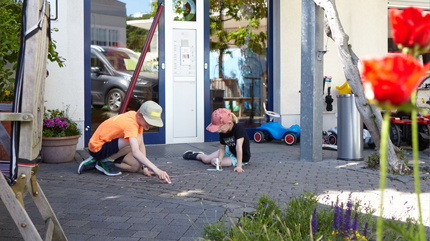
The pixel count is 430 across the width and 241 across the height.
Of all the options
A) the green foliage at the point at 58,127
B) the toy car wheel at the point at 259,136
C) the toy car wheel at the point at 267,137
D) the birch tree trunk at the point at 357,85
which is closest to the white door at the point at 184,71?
the toy car wheel at the point at 259,136

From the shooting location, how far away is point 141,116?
4824 millimetres

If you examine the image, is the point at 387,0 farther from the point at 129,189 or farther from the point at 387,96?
the point at 387,96

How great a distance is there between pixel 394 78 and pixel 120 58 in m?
7.66

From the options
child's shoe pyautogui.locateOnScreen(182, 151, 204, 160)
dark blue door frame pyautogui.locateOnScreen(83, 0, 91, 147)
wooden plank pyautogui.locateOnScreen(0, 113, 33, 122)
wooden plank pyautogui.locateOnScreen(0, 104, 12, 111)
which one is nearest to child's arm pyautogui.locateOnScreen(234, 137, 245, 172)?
child's shoe pyautogui.locateOnScreen(182, 151, 204, 160)

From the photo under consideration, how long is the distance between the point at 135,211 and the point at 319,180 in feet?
7.89

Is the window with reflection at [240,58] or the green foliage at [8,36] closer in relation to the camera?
the green foliage at [8,36]

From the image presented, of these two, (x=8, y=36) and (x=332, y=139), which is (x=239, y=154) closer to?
(x=8, y=36)

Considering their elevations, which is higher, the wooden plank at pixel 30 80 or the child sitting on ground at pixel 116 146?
the wooden plank at pixel 30 80

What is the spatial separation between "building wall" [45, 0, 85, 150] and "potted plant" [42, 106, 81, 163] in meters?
0.84

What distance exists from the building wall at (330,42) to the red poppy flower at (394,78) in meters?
8.56

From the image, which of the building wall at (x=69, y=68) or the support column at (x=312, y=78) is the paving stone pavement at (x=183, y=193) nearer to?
the support column at (x=312, y=78)

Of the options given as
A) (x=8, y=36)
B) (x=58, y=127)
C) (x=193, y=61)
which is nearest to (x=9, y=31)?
(x=8, y=36)

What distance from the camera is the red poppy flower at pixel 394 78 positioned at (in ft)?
1.97

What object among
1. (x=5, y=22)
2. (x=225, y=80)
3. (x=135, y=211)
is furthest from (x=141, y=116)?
(x=225, y=80)
